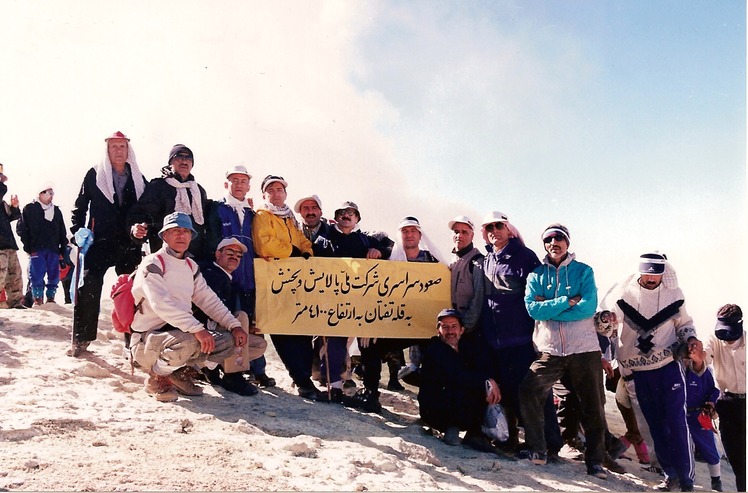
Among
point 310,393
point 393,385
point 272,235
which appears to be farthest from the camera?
point 393,385

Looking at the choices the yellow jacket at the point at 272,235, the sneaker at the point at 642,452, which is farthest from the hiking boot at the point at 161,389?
the sneaker at the point at 642,452

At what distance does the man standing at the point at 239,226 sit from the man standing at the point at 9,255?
6489 mm

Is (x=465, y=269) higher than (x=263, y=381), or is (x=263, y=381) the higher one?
(x=465, y=269)

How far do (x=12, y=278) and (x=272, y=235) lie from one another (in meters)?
7.34

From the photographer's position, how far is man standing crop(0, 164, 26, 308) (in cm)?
1123

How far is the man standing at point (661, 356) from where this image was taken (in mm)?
5844

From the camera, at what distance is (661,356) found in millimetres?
5934

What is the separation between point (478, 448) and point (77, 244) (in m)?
5.20

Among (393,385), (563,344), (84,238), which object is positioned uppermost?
(84,238)

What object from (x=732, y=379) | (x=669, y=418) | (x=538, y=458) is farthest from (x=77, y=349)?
(x=732, y=379)

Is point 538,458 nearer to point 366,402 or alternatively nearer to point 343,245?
point 366,402

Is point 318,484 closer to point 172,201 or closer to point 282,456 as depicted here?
point 282,456

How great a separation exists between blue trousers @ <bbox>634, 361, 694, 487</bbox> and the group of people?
0.5 inches

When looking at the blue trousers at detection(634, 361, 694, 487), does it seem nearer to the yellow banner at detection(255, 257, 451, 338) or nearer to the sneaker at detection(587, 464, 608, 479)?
the sneaker at detection(587, 464, 608, 479)
